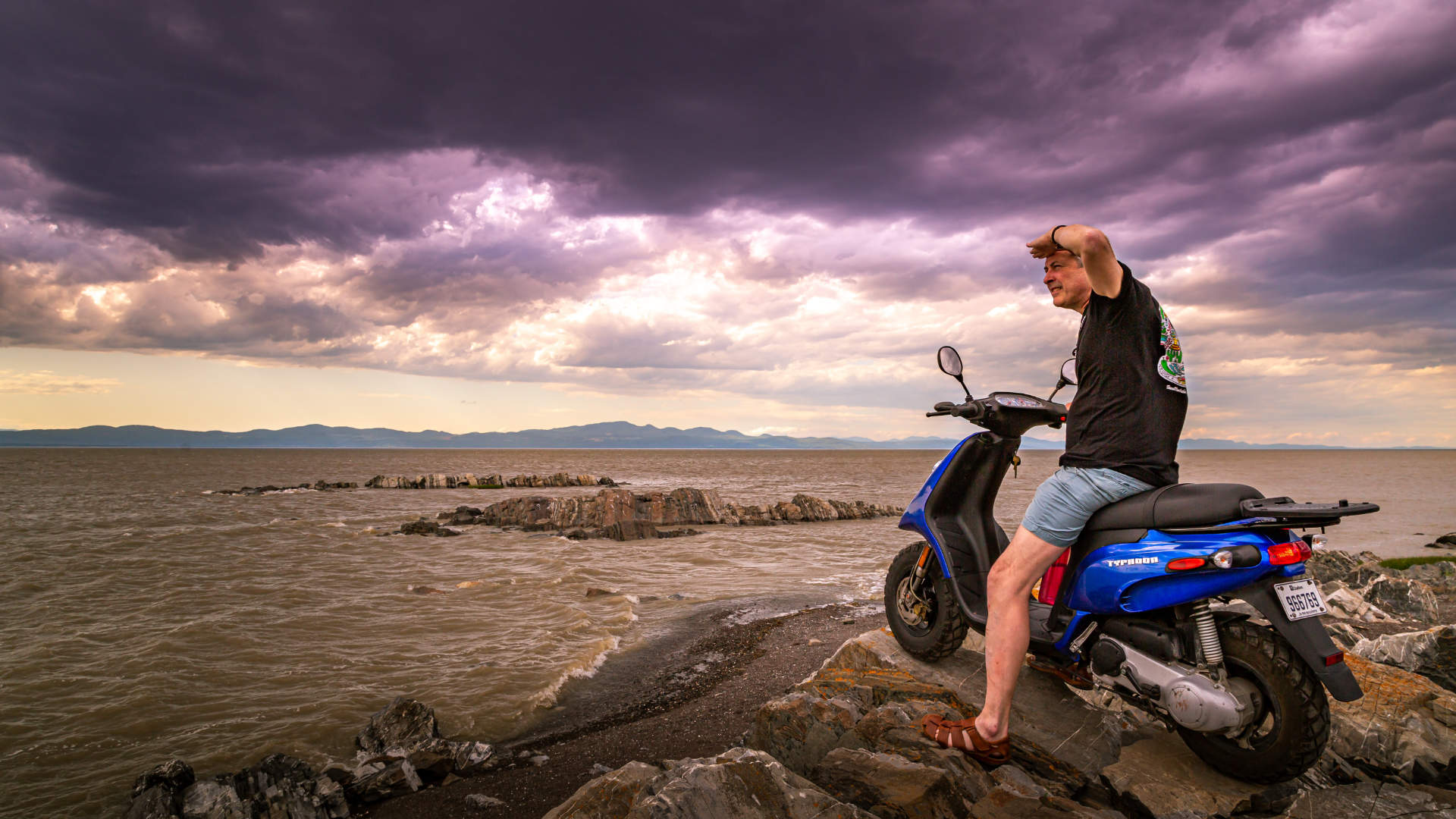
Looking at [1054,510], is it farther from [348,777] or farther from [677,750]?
[348,777]

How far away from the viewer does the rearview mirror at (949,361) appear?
4.24 metres

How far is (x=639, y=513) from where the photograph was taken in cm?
2405

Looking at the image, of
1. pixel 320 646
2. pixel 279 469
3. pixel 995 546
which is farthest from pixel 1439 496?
pixel 279 469

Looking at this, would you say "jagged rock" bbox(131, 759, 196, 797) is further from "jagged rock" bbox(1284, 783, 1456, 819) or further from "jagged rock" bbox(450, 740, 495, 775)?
"jagged rock" bbox(1284, 783, 1456, 819)

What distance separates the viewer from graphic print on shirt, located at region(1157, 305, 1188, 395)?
Result: 10.6 ft

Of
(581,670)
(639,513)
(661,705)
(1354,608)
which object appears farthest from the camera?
(639,513)

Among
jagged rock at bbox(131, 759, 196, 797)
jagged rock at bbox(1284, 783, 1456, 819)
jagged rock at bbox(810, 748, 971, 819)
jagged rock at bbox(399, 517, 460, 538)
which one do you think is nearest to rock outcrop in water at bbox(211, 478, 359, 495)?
jagged rock at bbox(399, 517, 460, 538)

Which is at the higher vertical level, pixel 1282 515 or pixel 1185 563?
pixel 1282 515

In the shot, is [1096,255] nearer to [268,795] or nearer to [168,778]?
[268,795]

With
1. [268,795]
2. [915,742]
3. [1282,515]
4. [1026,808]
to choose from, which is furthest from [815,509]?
[1026,808]

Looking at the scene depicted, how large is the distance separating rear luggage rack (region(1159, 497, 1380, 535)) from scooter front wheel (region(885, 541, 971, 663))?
171 centimetres

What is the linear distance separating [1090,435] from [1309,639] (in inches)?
46.2

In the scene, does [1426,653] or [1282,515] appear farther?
[1426,653]

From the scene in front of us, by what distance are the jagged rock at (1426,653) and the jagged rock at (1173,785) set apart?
8.86 ft
